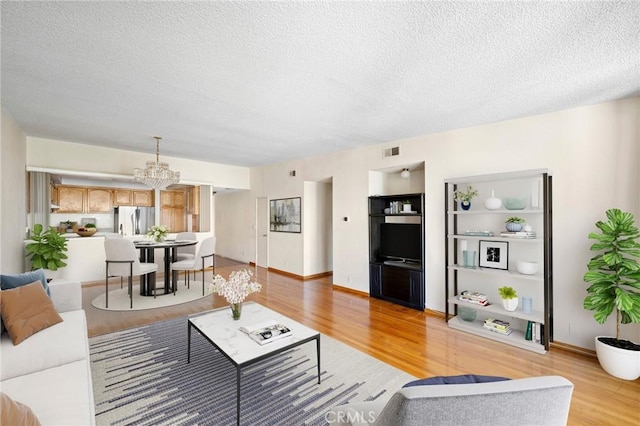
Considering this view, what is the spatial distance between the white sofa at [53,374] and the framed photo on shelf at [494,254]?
3.86 m

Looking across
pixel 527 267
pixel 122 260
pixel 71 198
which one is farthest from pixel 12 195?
pixel 527 267

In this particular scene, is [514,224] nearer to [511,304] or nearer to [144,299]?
[511,304]

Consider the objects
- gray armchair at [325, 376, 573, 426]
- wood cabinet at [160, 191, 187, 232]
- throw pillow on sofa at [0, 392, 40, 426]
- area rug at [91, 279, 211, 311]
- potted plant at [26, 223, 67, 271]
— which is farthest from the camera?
wood cabinet at [160, 191, 187, 232]

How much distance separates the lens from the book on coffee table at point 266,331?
6.95 ft

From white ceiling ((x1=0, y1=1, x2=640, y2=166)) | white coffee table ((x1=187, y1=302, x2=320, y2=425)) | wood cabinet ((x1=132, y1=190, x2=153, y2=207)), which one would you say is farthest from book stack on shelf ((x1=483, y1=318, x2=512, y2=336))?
wood cabinet ((x1=132, y1=190, x2=153, y2=207))

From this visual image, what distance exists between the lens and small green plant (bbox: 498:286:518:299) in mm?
3119

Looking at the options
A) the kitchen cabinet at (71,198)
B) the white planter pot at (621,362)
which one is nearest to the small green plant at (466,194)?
the white planter pot at (621,362)

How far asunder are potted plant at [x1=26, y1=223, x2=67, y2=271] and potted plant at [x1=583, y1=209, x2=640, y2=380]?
6.86 meters

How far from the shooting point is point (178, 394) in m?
2.09

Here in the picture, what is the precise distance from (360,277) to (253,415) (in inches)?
129

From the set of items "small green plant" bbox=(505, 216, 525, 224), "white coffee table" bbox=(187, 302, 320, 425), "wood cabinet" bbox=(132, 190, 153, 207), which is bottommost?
"white coffee table" bbox=(187, 302, 320, 425)

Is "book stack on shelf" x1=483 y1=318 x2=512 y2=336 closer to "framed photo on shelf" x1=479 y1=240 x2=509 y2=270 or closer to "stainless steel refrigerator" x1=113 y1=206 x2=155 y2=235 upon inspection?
"framed photo on shelf" x1=479 y1=240 x2=509 y2=270

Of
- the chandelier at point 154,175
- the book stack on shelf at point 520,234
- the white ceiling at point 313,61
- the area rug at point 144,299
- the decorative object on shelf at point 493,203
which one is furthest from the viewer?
the chandelier at point 154,175

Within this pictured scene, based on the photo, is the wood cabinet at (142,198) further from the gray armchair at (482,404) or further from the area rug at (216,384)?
the gray armchair at (482,404)
